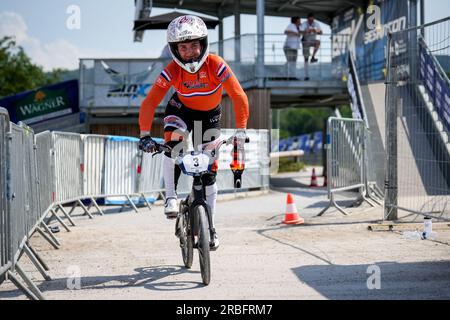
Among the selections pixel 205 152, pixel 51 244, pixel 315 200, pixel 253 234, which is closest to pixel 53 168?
pixel 51 244

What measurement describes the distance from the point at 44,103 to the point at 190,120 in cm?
2020

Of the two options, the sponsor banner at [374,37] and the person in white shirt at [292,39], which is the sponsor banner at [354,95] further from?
the person in white shirt at [292,39]

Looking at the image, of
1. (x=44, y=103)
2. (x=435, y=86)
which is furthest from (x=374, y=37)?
(x=44, y=103)

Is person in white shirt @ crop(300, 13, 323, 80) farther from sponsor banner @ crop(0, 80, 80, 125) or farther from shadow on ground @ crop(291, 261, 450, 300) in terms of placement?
shadow on ground @ crop(291, 261, 450, 300)

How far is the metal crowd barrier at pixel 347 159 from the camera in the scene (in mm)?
12016

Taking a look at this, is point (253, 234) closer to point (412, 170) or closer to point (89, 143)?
point (412, 170)

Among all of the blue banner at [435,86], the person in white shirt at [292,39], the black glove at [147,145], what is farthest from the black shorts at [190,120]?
the person in white shirt at [292,39]

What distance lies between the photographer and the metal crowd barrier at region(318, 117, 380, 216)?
1202 cm

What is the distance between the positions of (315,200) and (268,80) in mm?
6047

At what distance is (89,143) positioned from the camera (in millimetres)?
13469

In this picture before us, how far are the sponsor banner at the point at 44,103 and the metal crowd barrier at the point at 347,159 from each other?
1454cm

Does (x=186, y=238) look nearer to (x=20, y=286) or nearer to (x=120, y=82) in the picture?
(x=20, y=286)

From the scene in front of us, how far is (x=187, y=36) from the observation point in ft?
20.4

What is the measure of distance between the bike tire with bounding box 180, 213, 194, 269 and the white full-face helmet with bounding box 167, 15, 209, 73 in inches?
56.3
